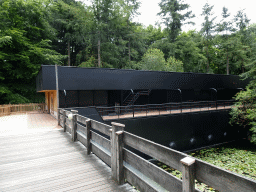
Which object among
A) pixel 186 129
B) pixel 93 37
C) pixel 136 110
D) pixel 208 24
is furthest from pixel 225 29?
pixel 136 110

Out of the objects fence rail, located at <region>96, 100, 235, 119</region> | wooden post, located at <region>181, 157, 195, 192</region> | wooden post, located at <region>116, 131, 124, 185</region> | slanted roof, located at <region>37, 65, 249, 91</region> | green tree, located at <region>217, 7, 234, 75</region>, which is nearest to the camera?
wooden post, located at <region>181, 157, 195, 192</region>

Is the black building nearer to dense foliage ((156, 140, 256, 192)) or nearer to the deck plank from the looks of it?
dense foliage ((156, 140, 256, 192))

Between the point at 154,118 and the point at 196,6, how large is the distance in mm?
28618

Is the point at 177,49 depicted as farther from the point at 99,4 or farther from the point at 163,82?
the point at 163,82

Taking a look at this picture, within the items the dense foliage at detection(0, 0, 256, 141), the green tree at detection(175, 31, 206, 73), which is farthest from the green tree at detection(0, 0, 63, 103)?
the green tree at detection(175, 31, 206, 73)

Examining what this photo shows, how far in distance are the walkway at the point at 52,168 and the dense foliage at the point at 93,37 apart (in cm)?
2010

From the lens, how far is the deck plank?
3.21 m

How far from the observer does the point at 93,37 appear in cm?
2659

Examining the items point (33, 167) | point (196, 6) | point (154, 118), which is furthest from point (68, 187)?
point (196, 6)

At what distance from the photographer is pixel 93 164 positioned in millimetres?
4152

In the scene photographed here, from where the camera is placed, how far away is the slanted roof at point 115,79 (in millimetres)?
12281

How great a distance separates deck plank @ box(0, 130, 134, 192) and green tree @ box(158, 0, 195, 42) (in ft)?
106

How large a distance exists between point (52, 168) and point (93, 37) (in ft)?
82.9

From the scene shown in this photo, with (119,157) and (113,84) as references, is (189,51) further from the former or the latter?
(119,157)
